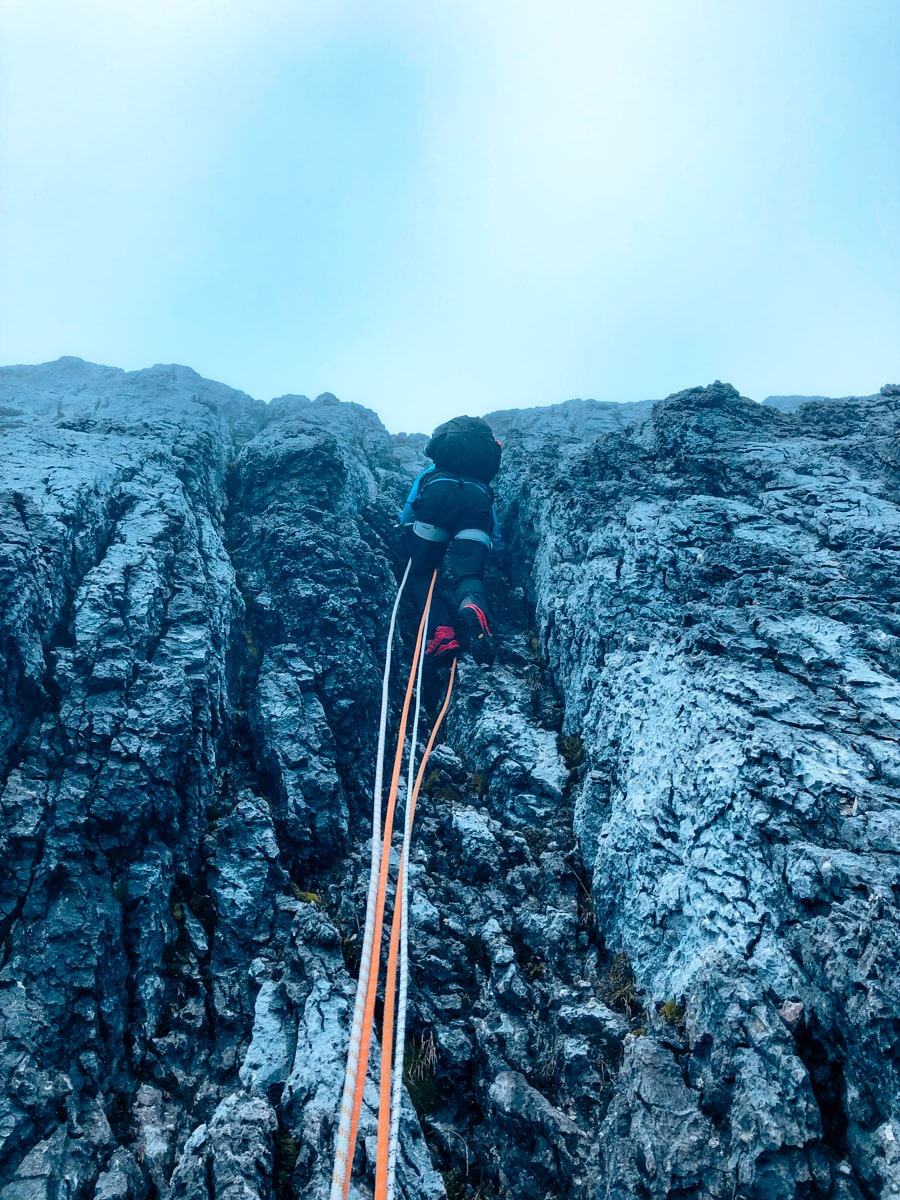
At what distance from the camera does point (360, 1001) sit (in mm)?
7391

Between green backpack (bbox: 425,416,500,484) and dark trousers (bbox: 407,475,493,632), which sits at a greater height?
green backpack (bbox: 425,416,500,484)

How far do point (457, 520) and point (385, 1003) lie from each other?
37.9ft

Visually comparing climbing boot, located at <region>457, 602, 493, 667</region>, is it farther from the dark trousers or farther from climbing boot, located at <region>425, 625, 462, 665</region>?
the dark trousers

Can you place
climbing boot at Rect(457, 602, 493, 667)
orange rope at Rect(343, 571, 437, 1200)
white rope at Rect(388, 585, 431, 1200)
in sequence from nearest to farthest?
white rope at Rect(388, 585, 431, 1200)
orange rope at Rect(343, 571, 437, 1200)
climbing boot at Rect(457, 602, 493, 667)

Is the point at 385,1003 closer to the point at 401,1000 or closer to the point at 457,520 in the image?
the point at 401,1000

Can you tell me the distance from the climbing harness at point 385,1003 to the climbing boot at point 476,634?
8.84 ft

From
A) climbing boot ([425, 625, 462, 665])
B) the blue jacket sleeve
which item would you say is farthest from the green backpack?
climbing boot ([425, 625, 462, 665])

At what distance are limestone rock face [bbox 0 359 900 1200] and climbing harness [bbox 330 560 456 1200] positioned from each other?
217 millimetres

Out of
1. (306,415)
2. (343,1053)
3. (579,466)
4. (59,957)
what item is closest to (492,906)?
(343,1053)

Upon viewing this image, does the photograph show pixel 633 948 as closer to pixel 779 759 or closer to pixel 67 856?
pixel 779 759

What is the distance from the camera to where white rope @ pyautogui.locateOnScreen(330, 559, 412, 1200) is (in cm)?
590

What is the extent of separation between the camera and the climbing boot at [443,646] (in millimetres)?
14262

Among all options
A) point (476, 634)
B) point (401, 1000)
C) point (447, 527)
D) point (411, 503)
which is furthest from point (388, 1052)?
point (411, 503)

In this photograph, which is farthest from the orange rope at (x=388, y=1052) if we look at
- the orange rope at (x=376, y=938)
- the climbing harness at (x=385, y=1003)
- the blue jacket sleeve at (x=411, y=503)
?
the blue jacket sleeve at (x=411, y=503)
